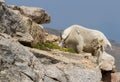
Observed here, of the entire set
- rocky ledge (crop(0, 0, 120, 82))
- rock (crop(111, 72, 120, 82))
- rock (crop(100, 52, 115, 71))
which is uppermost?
rocky ledge (crop(0, 0, 120, 82))

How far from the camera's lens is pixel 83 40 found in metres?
28.3

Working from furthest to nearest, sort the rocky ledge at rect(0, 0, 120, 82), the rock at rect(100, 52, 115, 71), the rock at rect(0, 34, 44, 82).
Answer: the rock at rect(100, 52, 115, 71) → the rocky ledge at rect(0, 0, 120, 82) → the rock at rect(0, 34, 44, 82)

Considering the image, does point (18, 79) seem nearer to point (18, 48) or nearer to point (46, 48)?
point (18, 48)

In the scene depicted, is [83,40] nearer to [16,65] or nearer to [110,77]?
[110,77]

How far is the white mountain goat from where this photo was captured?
2747 cm

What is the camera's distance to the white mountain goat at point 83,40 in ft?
90.1

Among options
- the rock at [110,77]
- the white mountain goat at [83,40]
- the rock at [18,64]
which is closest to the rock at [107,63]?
the rock at [110,77]

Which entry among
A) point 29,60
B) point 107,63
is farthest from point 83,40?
point 29,60

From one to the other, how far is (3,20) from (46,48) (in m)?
5.12

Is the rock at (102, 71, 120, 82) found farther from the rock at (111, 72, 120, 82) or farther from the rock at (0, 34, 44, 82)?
the rock at (0, 34, 44, 82)

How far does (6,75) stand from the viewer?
1413cm

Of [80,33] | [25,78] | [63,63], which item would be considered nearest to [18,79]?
[25,78]

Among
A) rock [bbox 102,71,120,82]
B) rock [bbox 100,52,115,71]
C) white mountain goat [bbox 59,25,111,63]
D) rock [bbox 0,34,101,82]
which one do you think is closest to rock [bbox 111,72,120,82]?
rock [bbox 102,71,120,82]

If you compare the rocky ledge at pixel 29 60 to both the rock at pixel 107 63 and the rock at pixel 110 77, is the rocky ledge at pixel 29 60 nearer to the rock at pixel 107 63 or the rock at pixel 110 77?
the rock at pixel 107 63
